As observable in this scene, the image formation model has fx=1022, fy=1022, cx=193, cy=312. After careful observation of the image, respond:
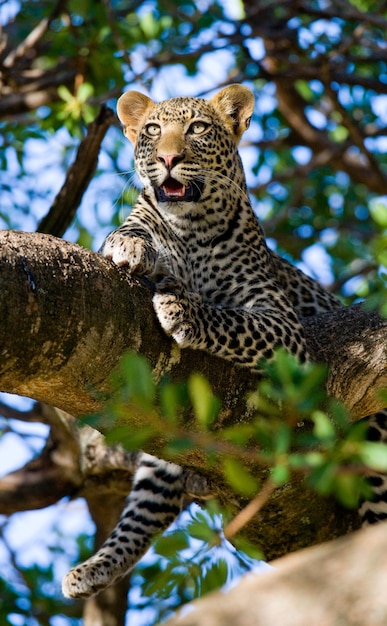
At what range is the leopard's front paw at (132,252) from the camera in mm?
4738

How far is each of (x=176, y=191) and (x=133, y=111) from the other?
3.33 ft

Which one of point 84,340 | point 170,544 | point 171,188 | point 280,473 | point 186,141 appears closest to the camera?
point 280,473

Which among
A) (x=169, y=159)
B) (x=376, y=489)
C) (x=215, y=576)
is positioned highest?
(x=169, y=159)

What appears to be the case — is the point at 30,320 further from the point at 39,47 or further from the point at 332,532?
the point at 39,47

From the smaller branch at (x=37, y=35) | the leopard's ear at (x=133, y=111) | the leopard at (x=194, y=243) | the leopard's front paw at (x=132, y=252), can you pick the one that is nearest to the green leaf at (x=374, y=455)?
the leopard's front paw at (x=132, y=252)

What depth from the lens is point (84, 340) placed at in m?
4.08

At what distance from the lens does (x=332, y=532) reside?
5754 mm

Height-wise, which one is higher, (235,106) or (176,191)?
(235,106)

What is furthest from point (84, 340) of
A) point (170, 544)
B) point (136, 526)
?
point (136, 526)

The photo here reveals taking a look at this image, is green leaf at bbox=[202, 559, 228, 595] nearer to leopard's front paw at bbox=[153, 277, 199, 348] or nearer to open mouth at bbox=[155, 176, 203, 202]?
leopard's front paw at bbox=[153, 277, 199, 348]

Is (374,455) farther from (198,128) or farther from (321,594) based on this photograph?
(198,128)

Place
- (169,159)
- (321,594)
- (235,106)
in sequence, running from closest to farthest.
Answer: (321,594)
(169,159)
(235,106)

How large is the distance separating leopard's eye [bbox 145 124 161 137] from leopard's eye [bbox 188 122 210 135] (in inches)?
8.1

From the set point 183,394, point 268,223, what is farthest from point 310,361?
point 268,223
